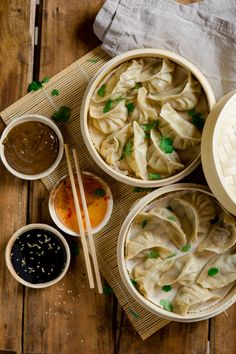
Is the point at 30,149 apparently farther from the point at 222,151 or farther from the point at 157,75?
the point at 222,151

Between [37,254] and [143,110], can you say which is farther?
[37,254]

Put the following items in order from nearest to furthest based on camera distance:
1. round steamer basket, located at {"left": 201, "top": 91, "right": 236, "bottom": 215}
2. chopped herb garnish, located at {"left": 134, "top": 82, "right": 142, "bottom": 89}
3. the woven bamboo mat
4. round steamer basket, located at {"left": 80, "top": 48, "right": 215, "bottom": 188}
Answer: round steamer basket, located at {"left": 201, "top": 91, "right": 236, "bottom": 215}, round steamer basket, located at {"left": 80, "top": 48, "right": 215, "bottom": 188}, chopped herb garnish, located at {"left": 134, "top": 82, "right": 142, "bottom": 89}, the woven bamboo mat

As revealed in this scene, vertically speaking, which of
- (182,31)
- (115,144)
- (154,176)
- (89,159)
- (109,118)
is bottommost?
Answer: (89,159)

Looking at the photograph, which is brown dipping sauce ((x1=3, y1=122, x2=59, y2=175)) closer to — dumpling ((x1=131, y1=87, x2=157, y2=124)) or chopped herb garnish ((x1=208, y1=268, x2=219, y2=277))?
dumpling ((x1=131, y1=87, x2=157, y2=124))

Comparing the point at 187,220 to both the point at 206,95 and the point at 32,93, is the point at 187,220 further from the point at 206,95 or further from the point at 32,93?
the point at 32,93

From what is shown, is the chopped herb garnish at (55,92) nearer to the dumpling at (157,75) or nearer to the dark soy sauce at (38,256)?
the dumpling at (157,75)

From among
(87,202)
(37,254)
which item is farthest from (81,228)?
(37,254)

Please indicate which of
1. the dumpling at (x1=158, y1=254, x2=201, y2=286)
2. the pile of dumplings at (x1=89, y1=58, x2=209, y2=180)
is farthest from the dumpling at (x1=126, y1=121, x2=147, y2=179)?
the dumpling at (x1=158, y1=254, x2=201, y2=286)
